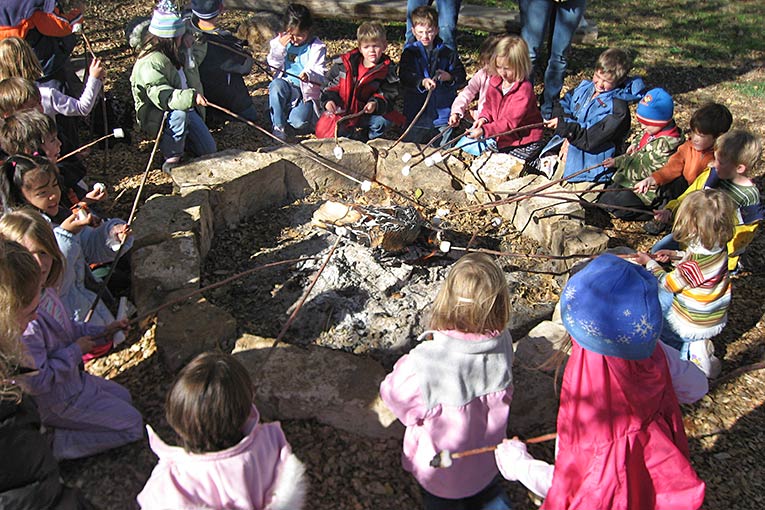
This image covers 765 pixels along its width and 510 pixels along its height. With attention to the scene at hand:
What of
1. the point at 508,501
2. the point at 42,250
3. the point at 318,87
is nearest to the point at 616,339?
the point at 508,501

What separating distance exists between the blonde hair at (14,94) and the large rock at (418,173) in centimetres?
229

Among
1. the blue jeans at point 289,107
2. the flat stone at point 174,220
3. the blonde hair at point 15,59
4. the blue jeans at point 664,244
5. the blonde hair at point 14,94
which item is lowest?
the blue jeans at point 664,244

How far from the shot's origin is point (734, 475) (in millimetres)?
3018

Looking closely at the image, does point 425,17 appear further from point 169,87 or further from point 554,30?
point 169,87

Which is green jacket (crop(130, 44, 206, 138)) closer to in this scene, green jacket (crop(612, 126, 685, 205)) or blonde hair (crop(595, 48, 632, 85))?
blonde hair (crop(595, 48, 632, 85))

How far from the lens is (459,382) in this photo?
2.44 m

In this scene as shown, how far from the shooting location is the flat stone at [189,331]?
312cm

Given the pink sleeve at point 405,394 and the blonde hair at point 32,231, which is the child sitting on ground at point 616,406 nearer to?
the pink sleeve at point 405,394

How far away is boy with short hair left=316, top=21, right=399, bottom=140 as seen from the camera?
526 cm

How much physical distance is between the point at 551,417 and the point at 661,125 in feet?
8.44

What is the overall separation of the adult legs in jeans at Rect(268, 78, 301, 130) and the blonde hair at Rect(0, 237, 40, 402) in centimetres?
324

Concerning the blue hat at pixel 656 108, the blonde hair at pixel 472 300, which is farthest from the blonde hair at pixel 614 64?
the blonde hair at pixel 472 300

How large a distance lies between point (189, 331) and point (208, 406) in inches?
47.4

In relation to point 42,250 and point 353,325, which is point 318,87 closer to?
point 353,325
